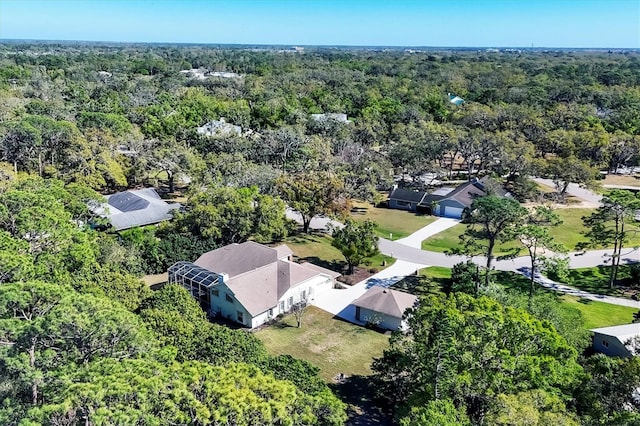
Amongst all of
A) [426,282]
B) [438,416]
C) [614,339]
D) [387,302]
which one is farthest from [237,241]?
[438,416]

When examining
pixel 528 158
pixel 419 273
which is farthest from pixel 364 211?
pixel 528 158

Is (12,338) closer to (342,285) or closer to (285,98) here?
(342,285)

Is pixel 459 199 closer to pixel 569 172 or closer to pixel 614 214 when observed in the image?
pixel 569 172

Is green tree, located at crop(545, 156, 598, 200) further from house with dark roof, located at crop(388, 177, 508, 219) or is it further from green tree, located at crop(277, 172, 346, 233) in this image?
green tree, located at crop(277, 172, 346, 233)

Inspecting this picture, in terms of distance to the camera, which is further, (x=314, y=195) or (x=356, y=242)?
(x=314, y=195)

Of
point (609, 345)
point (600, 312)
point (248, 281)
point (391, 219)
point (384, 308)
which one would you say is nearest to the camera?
point (609, 345)

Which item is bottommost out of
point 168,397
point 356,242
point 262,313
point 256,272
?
point 262,313

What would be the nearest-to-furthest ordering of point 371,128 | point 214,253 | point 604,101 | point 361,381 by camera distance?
point 361,381, point 214,253, point 371,128, point 604,101

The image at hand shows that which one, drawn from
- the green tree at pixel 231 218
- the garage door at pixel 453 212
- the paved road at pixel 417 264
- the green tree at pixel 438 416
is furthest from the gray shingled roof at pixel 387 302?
the garage door at pixel 453 212
